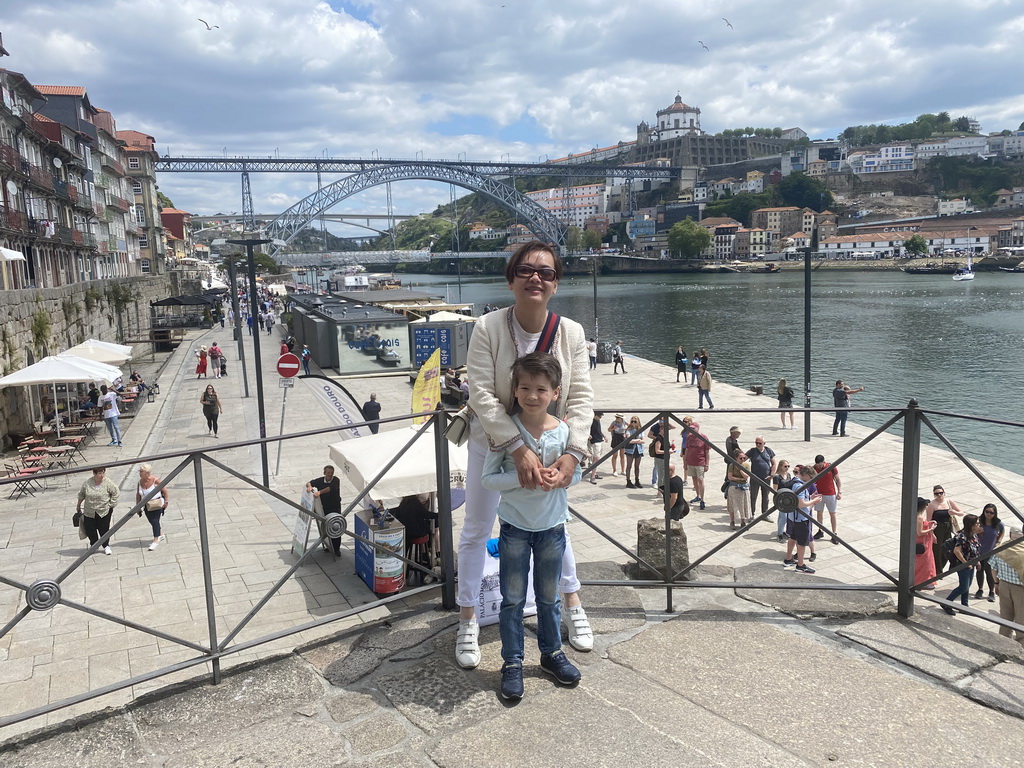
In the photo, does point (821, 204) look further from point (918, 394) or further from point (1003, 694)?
point (1003, 694)

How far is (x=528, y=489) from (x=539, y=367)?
1.70 feet

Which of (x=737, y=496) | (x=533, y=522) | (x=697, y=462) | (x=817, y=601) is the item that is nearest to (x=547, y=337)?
(x=533, y=522)

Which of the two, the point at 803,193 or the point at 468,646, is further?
the point at 803,193

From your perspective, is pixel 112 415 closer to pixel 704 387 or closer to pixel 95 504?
pixel 95 504

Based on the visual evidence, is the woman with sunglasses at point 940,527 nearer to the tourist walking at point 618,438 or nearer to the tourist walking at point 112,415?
the tourist walking at point 618,438

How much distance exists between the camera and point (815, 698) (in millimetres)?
3113

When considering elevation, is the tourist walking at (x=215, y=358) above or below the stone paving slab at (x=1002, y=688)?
below

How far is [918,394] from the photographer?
31.8 metres

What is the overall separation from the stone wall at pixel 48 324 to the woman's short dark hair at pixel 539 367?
59.1 ft

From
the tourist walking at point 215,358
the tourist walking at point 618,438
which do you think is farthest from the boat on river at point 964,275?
the tourist walking at point 618,438

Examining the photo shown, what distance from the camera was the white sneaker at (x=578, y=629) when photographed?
353 cm

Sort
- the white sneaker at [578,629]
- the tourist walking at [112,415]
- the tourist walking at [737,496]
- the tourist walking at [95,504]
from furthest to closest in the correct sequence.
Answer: the tourist walking at [112,415] → the tourist walking at [737,496] → the tourist walking at [95,504] → the white sneaker at [578,629]

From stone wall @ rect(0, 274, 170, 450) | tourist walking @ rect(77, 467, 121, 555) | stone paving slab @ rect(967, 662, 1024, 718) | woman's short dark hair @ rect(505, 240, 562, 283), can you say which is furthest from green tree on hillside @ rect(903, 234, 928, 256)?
woman's short dark hair @ rect(505, 240, 562, 283)

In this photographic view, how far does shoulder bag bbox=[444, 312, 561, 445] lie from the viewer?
332 centimetres
